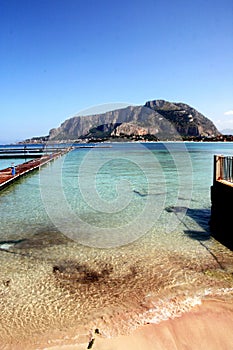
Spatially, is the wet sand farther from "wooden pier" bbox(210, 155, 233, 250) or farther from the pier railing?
the pier railing

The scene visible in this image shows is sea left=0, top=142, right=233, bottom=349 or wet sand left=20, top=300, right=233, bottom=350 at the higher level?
wet sand left=20, top=300, right=233, bottom=350

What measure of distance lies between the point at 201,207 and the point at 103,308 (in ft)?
29.0

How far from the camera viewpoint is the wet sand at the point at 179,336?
422cm

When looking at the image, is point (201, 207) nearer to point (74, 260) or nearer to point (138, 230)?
point (138, 230)

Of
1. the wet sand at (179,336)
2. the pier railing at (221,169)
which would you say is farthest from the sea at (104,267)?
the pier railing at (221,169)

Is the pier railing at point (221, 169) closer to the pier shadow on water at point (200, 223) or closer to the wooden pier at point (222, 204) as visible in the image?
the wooden pier at point (222, 204)

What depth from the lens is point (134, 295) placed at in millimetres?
5656

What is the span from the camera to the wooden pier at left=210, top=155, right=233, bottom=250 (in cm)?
930

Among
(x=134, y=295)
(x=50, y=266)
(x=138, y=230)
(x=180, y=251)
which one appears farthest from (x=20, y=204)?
(x=134, y=295)

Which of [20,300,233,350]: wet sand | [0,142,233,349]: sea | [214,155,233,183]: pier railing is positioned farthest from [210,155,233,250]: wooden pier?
[20,300,233,350]: wet sand

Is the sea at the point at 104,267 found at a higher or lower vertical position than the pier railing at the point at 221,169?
lower

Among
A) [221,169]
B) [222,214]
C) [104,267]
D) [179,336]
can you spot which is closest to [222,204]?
[222,214]

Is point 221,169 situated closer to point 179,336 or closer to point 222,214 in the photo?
point 222,214

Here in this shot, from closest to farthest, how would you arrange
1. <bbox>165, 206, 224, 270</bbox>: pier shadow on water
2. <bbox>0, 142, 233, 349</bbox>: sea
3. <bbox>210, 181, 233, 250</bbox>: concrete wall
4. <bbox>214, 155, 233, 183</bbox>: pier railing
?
<bbox>0, 142, 233, 349</bbox>: sea → <bbox>165, 206, 224, 270</bbox>: pier shadow on water → <bbox>210, 181, 233, 250</bbox>: concrete wall → <bbox>214, 155, 233, 183</bbox>: pier railing
